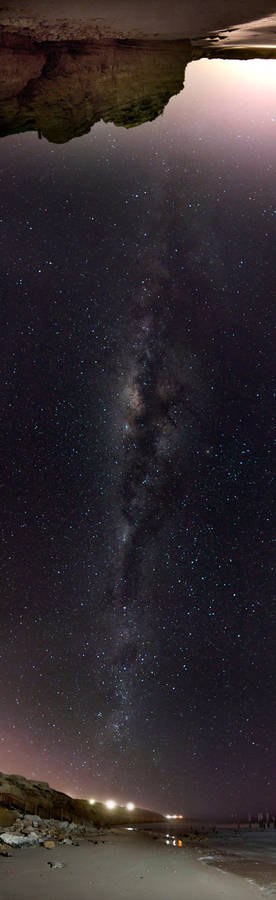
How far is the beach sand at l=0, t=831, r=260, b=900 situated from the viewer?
16.8ft

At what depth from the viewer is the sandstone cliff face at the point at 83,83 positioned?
667 cm

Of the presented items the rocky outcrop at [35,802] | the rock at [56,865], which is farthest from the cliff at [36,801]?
the rock at [56,865]

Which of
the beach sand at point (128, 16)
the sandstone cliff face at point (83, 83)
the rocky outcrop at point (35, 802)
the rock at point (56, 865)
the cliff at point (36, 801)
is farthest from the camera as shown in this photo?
Answer: the cliff at point (36, 801)

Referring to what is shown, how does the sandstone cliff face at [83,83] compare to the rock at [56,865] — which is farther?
the sandstone cliff face at [83,83]

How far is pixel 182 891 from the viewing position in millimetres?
A: 5812

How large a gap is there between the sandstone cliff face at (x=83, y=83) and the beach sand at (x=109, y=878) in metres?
8.47

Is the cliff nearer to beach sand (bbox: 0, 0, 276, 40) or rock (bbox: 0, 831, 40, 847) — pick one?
rock (bbox: 0, 831, 40, 847)

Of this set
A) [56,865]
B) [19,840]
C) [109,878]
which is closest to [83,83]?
[109,878]

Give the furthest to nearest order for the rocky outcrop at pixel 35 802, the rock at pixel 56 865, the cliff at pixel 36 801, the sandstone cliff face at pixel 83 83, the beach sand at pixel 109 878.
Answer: the cliff at pixel 36 801, the rocky outcrop at pixel 35 802, the sandstone cliff face at pixel 83 83, the rock at pixel 56 865, the beach sand at pixel 109 878

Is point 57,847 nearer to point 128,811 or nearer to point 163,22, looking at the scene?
point 163,22

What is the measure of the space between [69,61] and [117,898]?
29.1 ft

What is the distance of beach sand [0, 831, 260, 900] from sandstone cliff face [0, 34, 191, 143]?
847 cm

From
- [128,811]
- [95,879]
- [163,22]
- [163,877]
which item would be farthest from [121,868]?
[128,811]

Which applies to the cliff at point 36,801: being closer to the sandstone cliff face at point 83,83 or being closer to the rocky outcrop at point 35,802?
the rocky outcrop at point 35,802
